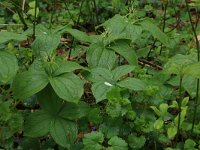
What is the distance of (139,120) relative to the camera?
5.76 feet

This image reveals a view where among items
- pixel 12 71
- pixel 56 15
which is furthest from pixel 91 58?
pixel 56 15

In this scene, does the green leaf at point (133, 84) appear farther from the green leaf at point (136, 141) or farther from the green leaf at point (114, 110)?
the green leaf at point (136, 141)

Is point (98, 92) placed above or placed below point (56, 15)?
above

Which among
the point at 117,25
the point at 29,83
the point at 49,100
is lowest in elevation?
the point at 49,100

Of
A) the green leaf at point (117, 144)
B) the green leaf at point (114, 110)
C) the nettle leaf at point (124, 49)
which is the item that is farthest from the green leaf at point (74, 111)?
the nettle leaf at point (124, 49)

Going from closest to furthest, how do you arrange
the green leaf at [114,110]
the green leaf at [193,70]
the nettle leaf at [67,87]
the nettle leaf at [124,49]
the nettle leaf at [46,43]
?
the green leaf at [193,70]
the nettle leaf at [67,87]
the green leaf at [114,110]
the nettle leaf at [46,43]
the nettle leaf at [124,49]

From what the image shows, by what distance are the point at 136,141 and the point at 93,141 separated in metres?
0.20

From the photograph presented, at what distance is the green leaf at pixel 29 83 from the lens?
1632mm

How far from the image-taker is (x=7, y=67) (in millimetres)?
1643

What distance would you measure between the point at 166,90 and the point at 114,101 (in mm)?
359

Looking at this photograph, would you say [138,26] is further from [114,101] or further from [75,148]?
[75,148]

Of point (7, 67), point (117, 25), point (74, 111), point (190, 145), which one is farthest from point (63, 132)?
point (117, 25)

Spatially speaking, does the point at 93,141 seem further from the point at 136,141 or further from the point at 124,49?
the point at 124,49

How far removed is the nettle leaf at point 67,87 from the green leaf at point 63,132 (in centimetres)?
13
